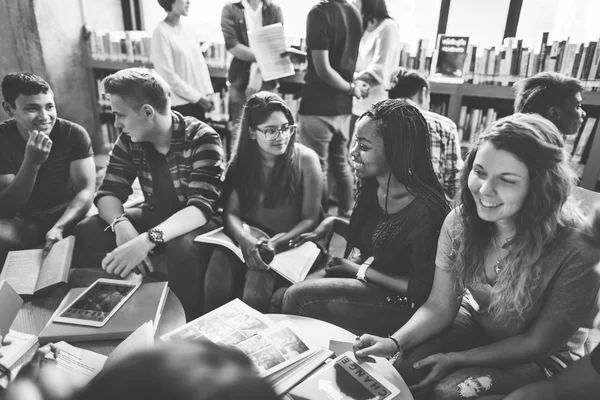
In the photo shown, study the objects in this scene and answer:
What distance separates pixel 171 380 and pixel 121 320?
1049 millimetres

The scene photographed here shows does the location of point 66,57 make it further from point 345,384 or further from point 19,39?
point 345,384

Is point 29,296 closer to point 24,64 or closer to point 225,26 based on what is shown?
point 225,26

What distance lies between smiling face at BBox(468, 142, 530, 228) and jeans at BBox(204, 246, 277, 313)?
84cm

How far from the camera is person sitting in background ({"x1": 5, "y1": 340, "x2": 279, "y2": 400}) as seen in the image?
12.1 inches

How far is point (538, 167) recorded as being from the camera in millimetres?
1062

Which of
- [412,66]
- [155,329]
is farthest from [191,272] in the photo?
[412,66]

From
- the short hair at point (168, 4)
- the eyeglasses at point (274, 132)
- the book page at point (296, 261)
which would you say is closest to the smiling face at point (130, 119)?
the eyeglasses at point (274, 132)

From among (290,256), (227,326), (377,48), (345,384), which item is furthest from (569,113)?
(227,326)

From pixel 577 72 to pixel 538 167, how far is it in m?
2.36

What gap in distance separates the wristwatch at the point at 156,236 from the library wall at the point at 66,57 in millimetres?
3365

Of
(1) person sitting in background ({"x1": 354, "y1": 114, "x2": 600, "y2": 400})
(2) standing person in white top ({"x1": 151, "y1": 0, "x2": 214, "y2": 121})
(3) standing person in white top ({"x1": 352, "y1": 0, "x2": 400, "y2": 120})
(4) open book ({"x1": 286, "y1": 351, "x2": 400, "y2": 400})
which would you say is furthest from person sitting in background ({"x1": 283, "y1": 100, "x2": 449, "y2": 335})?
(2) standing person in white top ({"x1": 151, "y1": 0, "x2": 214, "y2": 121})

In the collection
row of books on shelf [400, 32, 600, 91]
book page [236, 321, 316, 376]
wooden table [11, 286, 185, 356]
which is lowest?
wooden table [11, 286, 185, 356]

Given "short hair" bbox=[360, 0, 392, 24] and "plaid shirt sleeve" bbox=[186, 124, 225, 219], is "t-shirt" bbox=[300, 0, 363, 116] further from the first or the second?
"plaid shirt sleeve" bbox=[186, 124, 225, 219]

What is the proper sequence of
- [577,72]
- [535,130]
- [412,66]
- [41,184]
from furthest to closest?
[412,66], [577,72], [41,184], [535,130]
